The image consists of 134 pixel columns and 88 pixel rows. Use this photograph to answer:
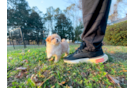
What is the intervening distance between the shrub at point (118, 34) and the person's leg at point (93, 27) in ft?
12.0

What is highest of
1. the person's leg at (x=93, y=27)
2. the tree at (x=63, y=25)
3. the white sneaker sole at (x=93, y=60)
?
the tree at (x=63, y=25)

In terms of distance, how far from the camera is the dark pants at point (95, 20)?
0.59 meters

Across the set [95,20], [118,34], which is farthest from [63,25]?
[95,20]

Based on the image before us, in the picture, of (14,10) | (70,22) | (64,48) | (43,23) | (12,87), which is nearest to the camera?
(12,87)

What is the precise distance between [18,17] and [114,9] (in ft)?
25.1

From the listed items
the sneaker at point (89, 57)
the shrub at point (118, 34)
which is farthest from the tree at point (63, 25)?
the sneaker at point (89, 57)

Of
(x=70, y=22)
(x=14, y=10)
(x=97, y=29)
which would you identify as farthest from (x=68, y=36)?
(x=97, y=29)

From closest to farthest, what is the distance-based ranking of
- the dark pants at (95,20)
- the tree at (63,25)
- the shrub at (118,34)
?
the dark pants at (95,20), the shrub at (118,34), the tree at (63,25)

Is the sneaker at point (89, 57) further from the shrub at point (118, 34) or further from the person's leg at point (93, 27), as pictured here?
the shrub at point (118, 34)

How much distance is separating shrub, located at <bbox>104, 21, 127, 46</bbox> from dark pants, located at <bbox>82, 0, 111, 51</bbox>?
3.66 metres

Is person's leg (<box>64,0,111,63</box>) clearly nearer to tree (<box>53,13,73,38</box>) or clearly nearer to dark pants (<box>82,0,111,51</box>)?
dark pants (<box>82,0,111,51</box>)

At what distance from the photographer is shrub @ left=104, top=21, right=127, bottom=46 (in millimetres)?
3277

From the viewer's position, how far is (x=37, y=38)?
4.56m

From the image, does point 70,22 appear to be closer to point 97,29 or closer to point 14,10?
point 14,10
